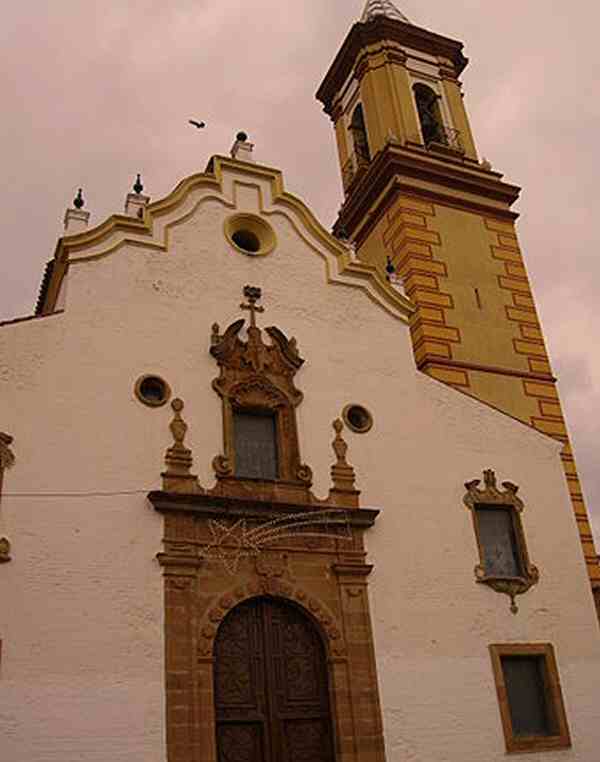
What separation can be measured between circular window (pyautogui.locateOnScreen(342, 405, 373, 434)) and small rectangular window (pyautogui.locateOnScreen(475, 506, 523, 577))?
106 inches

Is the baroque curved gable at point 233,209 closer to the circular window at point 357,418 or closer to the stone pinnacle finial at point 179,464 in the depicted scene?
the circular window at point 357,418

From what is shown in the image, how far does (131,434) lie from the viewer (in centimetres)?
1483

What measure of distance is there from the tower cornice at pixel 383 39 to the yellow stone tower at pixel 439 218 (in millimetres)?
36

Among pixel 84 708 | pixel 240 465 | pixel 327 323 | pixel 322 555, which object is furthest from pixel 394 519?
pixel 84 708

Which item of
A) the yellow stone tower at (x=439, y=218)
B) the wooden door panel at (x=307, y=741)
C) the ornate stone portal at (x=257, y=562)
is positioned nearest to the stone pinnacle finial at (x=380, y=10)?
the yellow stone tower at (x=439, y=218)

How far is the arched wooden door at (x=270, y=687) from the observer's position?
1360 cm

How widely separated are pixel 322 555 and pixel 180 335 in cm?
A: 462

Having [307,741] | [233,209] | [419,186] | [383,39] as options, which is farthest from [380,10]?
[307,741]

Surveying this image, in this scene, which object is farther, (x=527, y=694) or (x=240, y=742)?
(x=527, y=694)

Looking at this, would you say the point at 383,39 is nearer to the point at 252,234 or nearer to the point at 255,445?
the point at 252,234

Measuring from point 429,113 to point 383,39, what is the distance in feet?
8.47

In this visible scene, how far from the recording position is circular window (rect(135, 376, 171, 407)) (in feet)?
50.0

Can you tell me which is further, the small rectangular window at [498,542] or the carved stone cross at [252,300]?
the carved stone cross at [252,300]

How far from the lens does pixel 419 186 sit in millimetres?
23938
